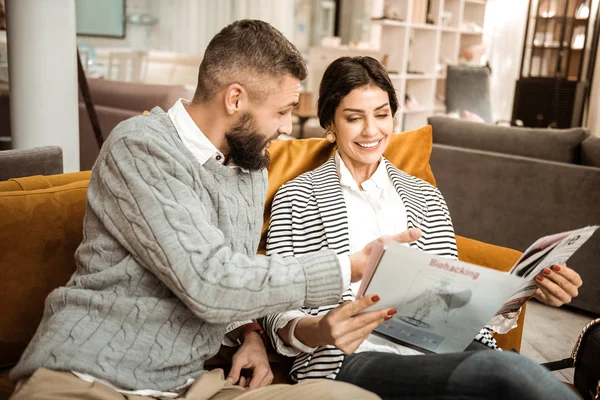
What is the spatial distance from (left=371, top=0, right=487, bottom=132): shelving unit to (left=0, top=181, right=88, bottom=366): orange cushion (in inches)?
179

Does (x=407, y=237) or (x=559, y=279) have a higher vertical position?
(x=407, y=237)

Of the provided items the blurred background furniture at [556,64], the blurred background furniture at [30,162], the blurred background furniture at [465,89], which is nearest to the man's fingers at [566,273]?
the blurred background furniture at [30,162]

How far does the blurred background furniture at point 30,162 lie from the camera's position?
1548mm

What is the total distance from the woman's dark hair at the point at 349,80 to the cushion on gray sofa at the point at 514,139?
5.04 ft

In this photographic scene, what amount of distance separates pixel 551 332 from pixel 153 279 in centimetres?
218

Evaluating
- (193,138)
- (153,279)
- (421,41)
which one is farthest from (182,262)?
(421,41)

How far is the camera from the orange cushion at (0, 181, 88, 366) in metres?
1.30

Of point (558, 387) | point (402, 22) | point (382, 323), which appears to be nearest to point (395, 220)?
point (382, 323)

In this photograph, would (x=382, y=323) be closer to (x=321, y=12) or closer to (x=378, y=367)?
(x=378, y=367)

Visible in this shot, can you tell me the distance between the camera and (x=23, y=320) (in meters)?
1.33

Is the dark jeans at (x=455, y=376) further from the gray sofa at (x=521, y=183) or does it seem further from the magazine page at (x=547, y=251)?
the gray sofa at (x=521, y=183)

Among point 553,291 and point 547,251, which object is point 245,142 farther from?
point 553,291

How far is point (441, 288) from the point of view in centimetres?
109

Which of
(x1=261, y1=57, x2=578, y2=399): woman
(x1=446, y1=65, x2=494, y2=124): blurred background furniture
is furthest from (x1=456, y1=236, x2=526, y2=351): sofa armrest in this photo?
(x1=446, y1=65, x2=494, y2=124): blurred background furniture
